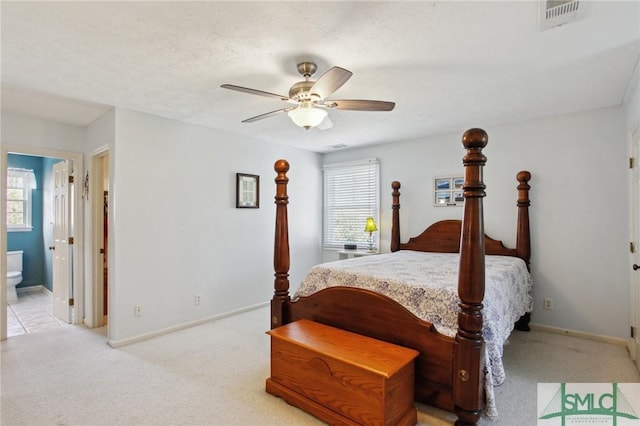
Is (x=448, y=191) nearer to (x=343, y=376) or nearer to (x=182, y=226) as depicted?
(x=343, y=376)

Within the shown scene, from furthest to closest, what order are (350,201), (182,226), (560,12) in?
(350,201) < (182,226) < (560,12)

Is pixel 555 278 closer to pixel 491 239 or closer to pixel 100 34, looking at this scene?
pixel 491 239

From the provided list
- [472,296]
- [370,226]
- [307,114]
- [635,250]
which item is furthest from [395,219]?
[472,296]

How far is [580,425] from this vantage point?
6.63ft

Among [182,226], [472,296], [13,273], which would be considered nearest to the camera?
[472,296]

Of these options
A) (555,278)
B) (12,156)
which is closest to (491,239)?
(555,278)

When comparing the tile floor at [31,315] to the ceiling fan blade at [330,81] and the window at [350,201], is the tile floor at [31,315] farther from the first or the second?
the ceiling fan blade at [330,81]

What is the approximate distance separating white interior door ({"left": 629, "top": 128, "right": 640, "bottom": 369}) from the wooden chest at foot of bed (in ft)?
7.18

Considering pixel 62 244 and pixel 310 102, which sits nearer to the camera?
pixel 310 102

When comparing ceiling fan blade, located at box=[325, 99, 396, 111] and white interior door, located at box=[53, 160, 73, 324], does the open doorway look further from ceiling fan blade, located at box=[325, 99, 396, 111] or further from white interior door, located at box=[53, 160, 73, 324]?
ceiling fan blade, located at box=[325, 99, 396, 111]

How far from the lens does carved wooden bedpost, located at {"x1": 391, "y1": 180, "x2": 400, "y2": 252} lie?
4.79 metres

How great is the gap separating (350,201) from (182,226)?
8.82 ft

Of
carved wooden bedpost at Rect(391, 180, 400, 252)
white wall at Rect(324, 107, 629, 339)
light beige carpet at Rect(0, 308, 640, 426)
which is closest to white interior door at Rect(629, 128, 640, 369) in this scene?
light beige carpet at Rect(0, 308, 640, 426)

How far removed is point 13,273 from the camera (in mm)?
5078
